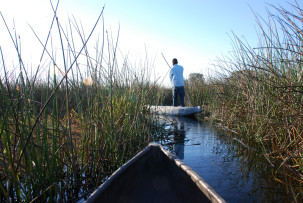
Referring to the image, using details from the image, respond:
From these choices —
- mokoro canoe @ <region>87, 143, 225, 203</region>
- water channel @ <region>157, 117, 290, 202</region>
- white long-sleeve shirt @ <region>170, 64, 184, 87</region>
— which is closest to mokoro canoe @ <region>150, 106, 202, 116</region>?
white long-sleeve shirt @ <region>170, 64, 184, 87</region>

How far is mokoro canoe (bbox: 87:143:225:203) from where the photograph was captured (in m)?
1.02

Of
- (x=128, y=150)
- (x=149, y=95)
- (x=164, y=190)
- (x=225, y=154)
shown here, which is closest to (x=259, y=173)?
(x=225, y=154)

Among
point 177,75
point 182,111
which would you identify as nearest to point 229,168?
point 182,111

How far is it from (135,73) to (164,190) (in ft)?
5.10

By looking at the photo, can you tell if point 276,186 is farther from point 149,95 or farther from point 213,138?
point 213,138

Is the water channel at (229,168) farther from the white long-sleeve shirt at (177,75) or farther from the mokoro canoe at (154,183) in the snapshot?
the white long-sleeve shirt at (177,75)

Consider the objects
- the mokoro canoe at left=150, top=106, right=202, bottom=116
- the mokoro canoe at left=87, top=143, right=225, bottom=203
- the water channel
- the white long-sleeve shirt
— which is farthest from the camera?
the white long-sleeve shirt

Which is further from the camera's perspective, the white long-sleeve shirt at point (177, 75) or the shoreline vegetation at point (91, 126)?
the white long-sleeve shirt at point (177, 75)

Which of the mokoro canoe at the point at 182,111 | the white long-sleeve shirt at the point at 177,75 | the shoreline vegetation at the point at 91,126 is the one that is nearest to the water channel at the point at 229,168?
the shoreline vegetation at the point at 91,126

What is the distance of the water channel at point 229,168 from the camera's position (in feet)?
5.12

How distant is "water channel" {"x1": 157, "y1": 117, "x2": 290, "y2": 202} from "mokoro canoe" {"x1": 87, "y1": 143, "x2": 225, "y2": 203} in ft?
1.59

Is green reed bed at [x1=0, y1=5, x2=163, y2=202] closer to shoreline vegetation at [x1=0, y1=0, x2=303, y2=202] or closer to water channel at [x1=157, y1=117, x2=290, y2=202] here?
shoreline vegetation at [x1=0, y1=0, x2=303, y2=202]

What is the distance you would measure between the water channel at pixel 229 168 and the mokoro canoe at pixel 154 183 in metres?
0.49

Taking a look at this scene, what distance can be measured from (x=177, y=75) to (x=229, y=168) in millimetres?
4748
